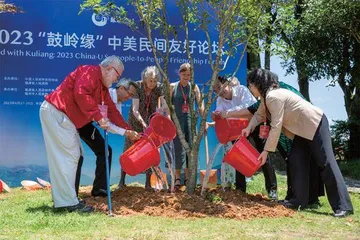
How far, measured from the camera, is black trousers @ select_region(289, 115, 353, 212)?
15.7 ft

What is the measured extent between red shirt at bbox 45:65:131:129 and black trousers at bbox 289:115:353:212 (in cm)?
199

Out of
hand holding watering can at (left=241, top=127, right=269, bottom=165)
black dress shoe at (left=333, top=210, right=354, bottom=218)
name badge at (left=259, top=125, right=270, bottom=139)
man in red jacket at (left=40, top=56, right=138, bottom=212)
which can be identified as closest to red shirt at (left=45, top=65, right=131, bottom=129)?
man in red jacket at (left=40, top=56, right=138, bottom=212)

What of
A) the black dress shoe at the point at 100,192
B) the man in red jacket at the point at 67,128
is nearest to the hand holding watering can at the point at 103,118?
the man in red jacket at the point at 67,128

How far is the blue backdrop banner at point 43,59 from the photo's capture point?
715cm

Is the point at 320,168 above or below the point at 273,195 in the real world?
above

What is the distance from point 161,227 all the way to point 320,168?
6.04ft

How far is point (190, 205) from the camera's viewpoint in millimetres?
4719

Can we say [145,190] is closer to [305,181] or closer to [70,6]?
[305,181]

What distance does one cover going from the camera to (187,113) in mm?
6211

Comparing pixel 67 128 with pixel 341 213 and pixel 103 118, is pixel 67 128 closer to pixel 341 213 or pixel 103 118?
pixel 103 118

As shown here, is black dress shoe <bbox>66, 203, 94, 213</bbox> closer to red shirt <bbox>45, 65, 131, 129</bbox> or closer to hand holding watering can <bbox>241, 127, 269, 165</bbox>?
red shirt <bbox>45, 65, 131, 129</bbox>

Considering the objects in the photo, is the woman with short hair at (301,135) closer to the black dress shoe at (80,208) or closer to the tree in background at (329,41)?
the black dress shoe at (80,208)

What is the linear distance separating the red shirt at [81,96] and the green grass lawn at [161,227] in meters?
0.88

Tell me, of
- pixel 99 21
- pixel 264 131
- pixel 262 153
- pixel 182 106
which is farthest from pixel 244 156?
pixel 99 21
